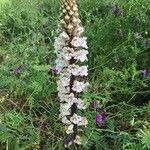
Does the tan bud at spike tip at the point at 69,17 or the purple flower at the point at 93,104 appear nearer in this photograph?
the tan bud at spike tip at the point at 69,17

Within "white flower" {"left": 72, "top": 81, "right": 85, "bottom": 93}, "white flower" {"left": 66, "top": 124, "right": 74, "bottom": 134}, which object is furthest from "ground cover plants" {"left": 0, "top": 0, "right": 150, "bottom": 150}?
"white flower" {"left": 72, "top": 81, "right": 85, "bottom": 93}

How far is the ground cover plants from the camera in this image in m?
3.27

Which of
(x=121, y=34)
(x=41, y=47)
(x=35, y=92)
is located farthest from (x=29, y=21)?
(x=35, y=92)

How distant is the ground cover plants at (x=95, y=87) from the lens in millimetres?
3266

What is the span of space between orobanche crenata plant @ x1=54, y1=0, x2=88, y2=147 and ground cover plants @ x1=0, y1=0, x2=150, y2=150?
0.25 m

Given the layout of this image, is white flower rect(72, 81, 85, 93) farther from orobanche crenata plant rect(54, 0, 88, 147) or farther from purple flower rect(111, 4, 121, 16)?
purple flower rect(111, 4, 121, 16)

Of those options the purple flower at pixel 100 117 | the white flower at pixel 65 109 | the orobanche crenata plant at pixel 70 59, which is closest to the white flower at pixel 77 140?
the orobanche crenata plant at pixel 70 59

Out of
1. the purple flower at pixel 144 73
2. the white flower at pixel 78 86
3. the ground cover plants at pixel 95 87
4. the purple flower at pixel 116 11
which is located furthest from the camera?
the purple flower at pixel 116 11

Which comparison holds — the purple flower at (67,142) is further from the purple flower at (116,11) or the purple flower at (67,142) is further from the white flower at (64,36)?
the purple flower at (116,11)

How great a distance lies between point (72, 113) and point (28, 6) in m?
3.03

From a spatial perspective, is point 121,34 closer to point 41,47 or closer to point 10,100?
point 41,47

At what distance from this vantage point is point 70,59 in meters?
2.79

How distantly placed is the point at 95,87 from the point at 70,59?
1.01 m

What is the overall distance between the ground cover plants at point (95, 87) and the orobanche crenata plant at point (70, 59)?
0.25 metres
